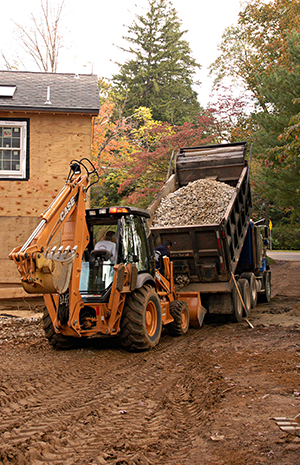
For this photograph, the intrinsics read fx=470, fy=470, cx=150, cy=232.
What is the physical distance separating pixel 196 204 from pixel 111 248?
373cm

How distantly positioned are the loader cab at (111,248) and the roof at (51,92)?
562 centimetres

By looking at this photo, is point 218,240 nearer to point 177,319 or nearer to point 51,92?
point 177,319

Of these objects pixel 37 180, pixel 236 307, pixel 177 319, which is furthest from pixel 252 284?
pixel 37 180

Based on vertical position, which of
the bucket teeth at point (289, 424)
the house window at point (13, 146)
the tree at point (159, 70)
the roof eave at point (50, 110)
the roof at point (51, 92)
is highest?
the tree at point (159, 70)

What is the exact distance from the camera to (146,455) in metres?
3.79

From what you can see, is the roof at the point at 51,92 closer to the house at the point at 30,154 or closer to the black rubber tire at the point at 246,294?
the house at the point at 30,154

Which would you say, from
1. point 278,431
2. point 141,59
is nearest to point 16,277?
point 278,431

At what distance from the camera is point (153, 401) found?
5.22 meters

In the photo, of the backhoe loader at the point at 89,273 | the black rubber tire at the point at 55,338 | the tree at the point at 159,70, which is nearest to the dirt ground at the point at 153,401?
the black rubber tire at the point at 55,338

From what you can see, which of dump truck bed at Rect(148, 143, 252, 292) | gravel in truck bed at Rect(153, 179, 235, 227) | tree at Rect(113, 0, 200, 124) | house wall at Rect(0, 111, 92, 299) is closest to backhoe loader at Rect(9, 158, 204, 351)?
dump truck bed at Rect(148, 143, 252, 292)

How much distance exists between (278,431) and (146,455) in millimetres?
1175

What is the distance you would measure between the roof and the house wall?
316 millimetres

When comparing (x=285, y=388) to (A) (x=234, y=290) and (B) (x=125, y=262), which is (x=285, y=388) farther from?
(A) (x=234, y=290)

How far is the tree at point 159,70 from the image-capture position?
144 feet
